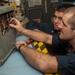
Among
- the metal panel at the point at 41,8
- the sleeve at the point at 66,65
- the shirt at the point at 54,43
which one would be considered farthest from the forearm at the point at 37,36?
the metal panel at the point at 41,8

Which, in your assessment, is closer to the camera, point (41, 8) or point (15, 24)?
point (15, 24)

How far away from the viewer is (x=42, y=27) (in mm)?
2098

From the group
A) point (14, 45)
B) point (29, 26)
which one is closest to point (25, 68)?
point (14, 45)

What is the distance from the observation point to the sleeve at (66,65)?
0.97 m

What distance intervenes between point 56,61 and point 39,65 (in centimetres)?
10

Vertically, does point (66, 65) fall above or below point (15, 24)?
below

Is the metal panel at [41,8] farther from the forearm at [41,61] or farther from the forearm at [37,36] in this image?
the forearm at [41,61]

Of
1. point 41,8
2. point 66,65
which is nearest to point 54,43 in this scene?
point 66,65

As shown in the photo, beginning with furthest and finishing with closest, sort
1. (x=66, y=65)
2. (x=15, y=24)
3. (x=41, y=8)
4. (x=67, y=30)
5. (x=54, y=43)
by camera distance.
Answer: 1. (x=41, y=8)
2. (x=54, y=43)
3. (x=15, y=24)
4. (x=67, y=30)
5. (x=66, y=65)

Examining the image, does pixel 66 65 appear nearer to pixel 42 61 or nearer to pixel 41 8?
pixel 42 61

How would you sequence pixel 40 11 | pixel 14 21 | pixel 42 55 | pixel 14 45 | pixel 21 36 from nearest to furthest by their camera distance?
1. pixel 42 55
2. pixel 14 45
3. pixel 14 21
4. pixel 21 36
5. pixel 40 11

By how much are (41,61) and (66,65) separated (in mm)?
156

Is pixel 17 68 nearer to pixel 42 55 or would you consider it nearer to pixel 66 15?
pixel 42 55

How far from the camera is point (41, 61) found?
1045mm
